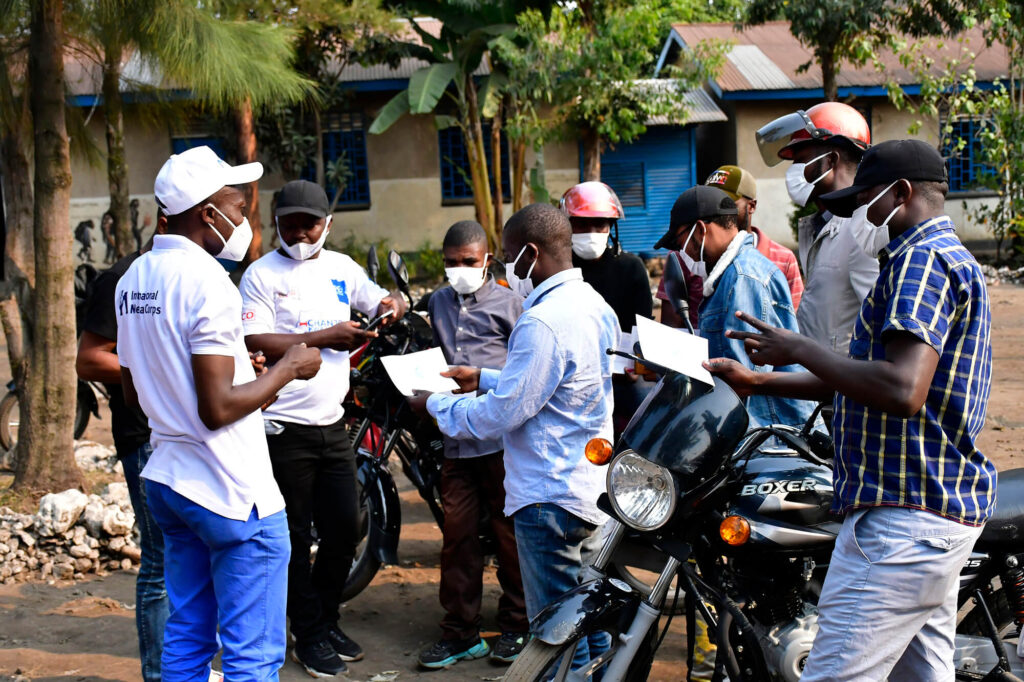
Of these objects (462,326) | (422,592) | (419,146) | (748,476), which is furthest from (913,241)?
(419,146)

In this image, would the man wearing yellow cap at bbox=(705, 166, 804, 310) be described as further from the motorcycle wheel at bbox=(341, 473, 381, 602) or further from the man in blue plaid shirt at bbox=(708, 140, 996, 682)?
the motorcycle wheel at bbox=(341, 473, 381, 602)

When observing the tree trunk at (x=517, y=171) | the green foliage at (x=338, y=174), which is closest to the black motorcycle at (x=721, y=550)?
the tree trunk at (x=517, y=171)

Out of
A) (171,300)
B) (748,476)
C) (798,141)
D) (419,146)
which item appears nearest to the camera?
(171,300)

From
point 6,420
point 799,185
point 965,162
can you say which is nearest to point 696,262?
point 799,185

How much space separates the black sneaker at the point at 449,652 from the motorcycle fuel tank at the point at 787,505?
6.05 ft

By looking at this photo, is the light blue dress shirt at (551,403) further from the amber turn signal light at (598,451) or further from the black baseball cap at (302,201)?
the black baseball cap at (302,201)

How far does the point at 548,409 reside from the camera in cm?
334

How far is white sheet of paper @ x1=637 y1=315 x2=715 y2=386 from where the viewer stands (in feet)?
8.99

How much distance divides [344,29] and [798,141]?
42.4ft

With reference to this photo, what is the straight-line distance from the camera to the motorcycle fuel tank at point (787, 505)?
296cm

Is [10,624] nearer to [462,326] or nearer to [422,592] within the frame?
[422,592]

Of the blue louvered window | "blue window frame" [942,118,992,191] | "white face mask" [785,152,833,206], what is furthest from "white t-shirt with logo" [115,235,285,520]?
"blue window frame" [942,118,992,191]

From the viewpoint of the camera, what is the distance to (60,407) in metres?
5.91

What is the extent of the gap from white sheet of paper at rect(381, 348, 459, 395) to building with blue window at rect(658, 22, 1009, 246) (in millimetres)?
15832
